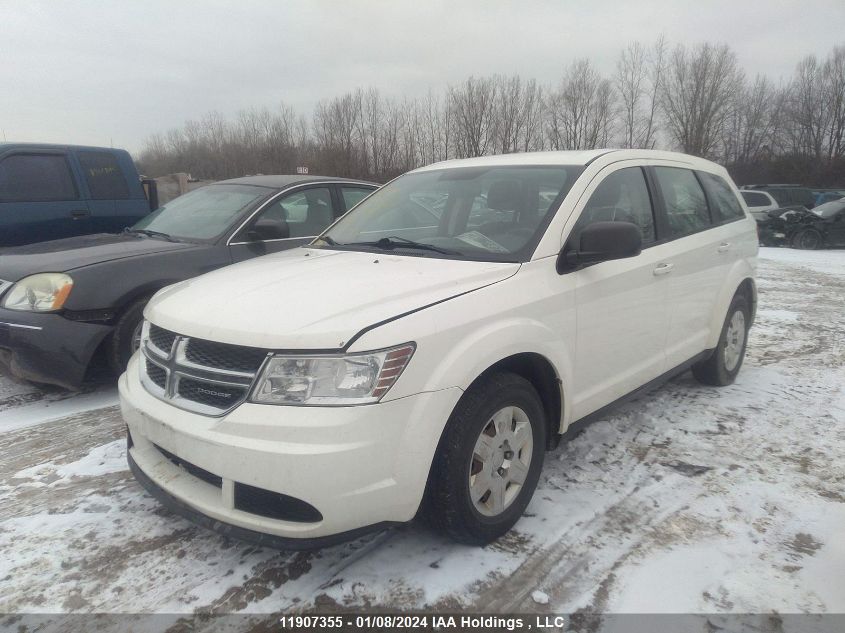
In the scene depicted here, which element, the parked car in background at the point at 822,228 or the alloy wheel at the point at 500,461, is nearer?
the alloy wheel at the point at 500,461

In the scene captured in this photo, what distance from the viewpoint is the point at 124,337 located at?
4.23 m

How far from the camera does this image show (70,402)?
14.4 feet

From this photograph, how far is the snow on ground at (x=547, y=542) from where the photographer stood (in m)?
2.30

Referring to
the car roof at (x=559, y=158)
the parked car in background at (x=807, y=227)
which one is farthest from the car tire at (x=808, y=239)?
the car roof at (x=559, y=158)

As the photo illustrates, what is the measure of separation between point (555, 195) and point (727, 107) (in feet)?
140

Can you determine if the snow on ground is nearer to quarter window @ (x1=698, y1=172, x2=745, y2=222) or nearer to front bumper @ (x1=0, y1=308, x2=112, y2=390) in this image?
front bumper @ (x1=0, y1=308, x2=112, y2=390)

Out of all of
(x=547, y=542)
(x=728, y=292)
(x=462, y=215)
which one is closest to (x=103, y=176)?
(x=462, y=215)

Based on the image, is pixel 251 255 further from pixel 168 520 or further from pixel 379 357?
pixel 379 357

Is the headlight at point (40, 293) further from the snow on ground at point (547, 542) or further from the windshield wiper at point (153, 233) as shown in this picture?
the windshield wiper at point (153, 233)

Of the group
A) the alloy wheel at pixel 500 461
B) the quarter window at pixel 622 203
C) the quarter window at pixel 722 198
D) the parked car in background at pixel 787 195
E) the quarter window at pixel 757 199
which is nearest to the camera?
the alloy wheel at pixel 500 461

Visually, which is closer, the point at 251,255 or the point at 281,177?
the point at 251,255

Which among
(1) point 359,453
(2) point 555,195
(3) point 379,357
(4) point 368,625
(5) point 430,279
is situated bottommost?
(4) point 368,625

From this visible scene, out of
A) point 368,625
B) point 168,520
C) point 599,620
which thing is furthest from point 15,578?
point 599,620

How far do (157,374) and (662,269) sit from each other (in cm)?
286
